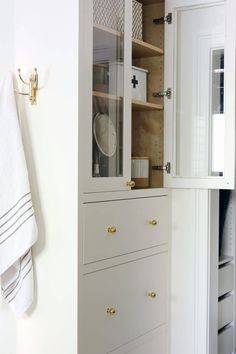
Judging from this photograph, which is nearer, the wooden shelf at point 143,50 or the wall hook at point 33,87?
the wall hook at point 33,87

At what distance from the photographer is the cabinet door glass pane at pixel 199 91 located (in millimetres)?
2047

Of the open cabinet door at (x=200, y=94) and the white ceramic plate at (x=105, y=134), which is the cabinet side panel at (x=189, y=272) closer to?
the open cabinet door at (x=200, y=94)

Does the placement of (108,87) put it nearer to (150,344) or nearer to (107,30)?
(107,30)

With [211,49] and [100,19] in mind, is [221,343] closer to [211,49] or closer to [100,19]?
[211,49]

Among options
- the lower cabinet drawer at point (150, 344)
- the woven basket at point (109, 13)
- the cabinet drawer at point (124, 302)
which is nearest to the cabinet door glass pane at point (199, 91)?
the woven basket at point (109, 13)

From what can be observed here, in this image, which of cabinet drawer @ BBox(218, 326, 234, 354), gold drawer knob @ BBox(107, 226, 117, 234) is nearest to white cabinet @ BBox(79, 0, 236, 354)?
gold drawer knob @ BBox(107, 226, 117, 234)

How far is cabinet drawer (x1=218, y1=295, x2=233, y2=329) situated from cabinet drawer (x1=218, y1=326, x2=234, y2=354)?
0.13ft

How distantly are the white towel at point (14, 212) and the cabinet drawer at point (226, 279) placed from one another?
40.7 inches

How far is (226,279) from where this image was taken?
2.45m

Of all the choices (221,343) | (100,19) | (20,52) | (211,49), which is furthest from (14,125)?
(221,343)

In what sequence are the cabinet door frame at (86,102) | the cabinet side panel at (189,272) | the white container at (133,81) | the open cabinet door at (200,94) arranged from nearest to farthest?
the cabinet door frame at (86,102) → the white container at (133,81) → the open cabinet door at (200,94) → the cabinet side panel at (189,272)

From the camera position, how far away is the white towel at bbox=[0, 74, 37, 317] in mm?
1687

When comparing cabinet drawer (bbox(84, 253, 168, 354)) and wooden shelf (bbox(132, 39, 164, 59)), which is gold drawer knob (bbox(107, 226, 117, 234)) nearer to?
cabinet drawer (bbox(84, 253, 168, 354))

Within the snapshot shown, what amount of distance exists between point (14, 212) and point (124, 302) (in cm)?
57
